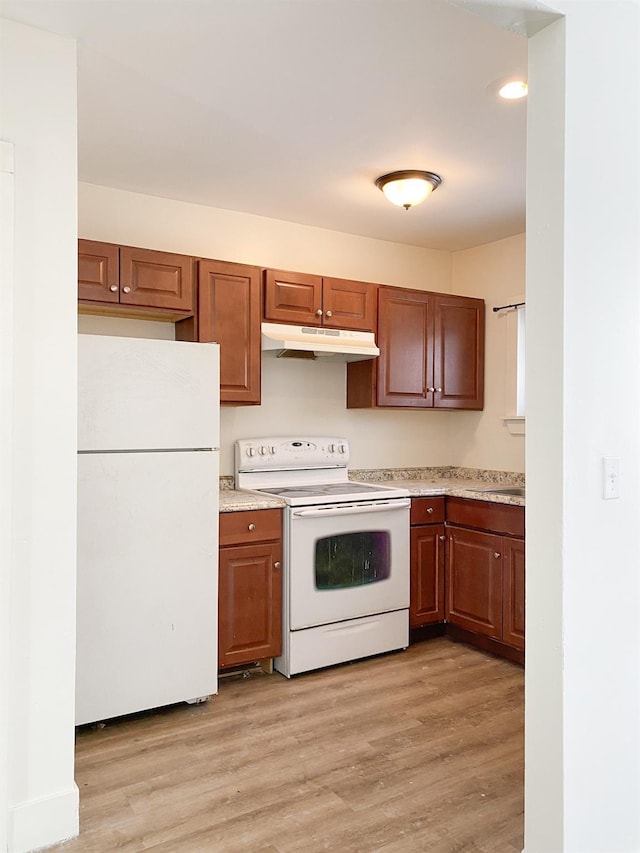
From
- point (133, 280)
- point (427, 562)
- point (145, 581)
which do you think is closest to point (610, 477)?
point (145, 581)

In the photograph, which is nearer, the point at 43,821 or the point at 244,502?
the point at 43,821

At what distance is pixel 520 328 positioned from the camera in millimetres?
4336

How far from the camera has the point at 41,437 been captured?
204cm

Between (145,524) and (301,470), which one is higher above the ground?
(301,470)

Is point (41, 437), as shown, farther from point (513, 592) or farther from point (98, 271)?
point (513, 592)

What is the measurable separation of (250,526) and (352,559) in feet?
2.07

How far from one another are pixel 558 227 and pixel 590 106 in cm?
35

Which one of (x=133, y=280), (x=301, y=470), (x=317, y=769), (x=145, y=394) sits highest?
(x=133, y=280)

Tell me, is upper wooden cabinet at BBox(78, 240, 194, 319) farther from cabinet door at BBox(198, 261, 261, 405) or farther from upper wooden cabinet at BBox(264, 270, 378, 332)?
upper wooden cabinet at BBox(264, 270, 378, 332)

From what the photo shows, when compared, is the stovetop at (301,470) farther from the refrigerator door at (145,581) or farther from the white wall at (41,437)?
the white wall at (41,437)

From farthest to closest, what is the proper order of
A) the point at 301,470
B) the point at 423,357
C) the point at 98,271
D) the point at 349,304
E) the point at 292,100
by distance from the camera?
the point at 423,357
the point at 301,470
the point at 349,304
the point at 98,271
the point at 292,100

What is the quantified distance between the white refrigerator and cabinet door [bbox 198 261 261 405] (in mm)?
448

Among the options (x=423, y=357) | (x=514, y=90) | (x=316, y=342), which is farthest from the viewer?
(x=423, y=357)

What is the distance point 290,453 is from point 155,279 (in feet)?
4.27
